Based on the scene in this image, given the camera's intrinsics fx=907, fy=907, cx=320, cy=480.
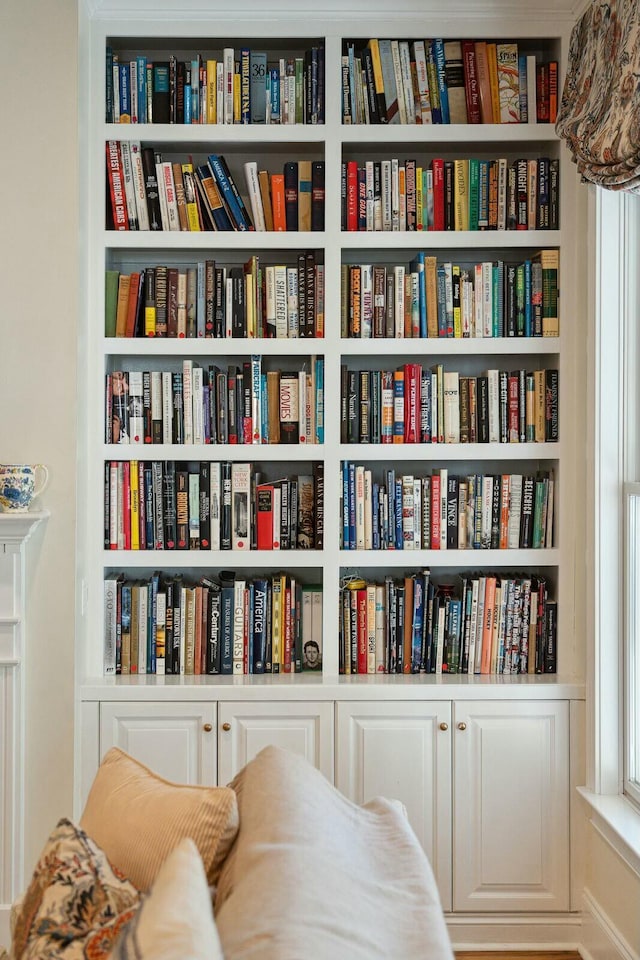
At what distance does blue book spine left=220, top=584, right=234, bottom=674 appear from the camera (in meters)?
2.89

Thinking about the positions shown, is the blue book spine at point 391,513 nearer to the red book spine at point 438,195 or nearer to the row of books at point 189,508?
the row of books at point 189,508

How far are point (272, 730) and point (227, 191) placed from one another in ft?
5.56

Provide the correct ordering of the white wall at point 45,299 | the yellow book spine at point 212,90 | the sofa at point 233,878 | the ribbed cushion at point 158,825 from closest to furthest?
1. the sofa at point 233,878
2. the ribbed cushion at point 158,825
3. the white wall at point 45,299
4. the yellow book spine at point 212,90

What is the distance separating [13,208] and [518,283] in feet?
5.18

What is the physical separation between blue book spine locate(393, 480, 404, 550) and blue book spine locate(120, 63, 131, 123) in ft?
4.76

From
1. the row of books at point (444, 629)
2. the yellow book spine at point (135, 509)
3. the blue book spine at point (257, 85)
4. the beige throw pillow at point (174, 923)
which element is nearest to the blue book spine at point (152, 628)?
the yellow book spine at point (135, 509)

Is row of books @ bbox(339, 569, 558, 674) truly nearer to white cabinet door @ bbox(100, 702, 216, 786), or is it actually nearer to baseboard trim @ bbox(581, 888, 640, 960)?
white cabinet door @ bbox(100, 702, 216, 786)

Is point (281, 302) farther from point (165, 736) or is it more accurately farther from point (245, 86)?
point (165, 736)

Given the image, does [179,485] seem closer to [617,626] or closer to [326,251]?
[326,251]

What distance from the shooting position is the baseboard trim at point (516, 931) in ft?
9.15

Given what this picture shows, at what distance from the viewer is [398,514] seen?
2.93 meters

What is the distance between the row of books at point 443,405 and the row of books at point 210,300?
0.89 feet

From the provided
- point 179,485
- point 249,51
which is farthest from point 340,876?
point 249,51

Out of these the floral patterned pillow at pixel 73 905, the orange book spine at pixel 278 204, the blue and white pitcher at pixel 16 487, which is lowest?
the floral patterned pillow at pixel 73 905
